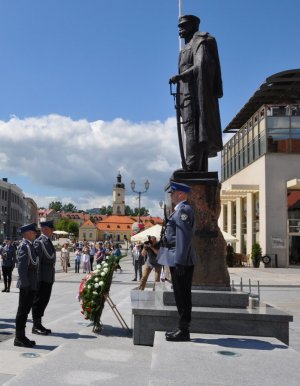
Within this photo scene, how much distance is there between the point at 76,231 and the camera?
171 metres

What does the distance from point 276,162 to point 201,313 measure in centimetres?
3055

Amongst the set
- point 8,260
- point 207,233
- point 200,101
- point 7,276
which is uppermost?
point 200,101

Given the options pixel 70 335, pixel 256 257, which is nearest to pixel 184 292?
pixel 70 335

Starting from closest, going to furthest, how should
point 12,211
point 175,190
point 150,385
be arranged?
point 150,385
point 175,190
point 12,211

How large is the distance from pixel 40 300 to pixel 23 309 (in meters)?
1.02

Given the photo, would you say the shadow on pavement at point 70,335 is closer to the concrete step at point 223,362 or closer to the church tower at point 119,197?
the concrete step at point 223,362

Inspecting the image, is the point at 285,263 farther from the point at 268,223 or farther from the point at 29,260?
the point at 29,260

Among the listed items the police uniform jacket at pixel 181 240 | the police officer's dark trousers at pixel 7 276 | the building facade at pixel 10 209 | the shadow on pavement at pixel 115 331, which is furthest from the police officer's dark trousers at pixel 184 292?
the building facade at pixel 10 209

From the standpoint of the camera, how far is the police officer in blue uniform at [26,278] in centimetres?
683

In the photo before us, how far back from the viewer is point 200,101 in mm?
7910

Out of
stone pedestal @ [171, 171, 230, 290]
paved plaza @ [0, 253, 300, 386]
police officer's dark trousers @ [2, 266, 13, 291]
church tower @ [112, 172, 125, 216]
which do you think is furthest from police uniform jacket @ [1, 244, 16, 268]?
church tower @ [112, 172, 125, 216]

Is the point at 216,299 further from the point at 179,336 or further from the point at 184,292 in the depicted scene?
the point at 179,336

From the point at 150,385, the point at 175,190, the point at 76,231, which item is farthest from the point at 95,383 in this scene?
the point at 76,231

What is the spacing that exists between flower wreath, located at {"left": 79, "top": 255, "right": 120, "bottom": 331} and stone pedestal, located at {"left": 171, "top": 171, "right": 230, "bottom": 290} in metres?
1.44
